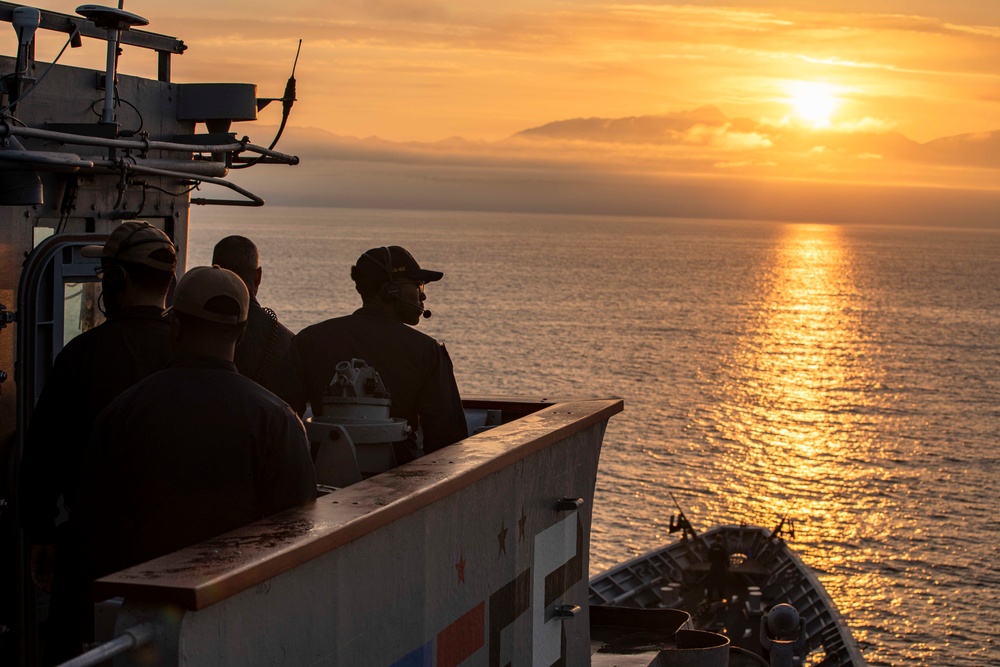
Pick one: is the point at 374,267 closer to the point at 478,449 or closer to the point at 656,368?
the point at 478,449

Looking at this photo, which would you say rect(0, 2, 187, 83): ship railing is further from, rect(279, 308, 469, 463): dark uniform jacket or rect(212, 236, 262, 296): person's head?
rect(279, 308, 469, 463): dark uniform jacket

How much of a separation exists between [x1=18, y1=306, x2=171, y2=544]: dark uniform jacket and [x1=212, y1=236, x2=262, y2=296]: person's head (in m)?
1.05

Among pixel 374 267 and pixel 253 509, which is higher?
pixel 374 267

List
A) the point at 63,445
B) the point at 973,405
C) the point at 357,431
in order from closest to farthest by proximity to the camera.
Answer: the point at 63,445
the point at 357,431
the point at 973,405

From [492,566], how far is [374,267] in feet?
4.74

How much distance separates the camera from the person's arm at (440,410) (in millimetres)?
5637

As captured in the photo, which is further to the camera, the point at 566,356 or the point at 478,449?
the point at 566,356

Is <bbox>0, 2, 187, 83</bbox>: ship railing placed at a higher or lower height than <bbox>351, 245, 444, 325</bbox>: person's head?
higher

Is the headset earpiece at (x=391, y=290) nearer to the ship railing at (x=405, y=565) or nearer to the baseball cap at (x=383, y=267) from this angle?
the baseball cap at (x=383, y=267)

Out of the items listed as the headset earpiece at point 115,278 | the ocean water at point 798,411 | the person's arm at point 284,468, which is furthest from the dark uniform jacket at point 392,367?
the ocean water at point 798,411

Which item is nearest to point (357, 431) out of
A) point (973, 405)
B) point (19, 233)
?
point (19, 233)

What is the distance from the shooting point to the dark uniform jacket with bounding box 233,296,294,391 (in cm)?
578

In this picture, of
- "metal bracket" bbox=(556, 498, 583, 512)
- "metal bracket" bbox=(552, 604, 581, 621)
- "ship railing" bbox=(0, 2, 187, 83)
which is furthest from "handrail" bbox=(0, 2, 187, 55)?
"metal bracket" bbox=(552, 604, 581, 621)

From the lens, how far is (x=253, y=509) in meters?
3.86
